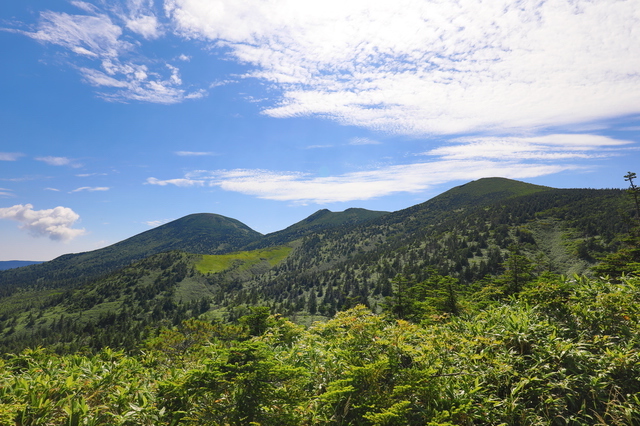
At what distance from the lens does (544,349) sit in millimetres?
6027

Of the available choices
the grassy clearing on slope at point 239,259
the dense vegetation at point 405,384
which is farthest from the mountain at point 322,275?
the dense vegetation at point 405,384

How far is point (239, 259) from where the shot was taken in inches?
6555

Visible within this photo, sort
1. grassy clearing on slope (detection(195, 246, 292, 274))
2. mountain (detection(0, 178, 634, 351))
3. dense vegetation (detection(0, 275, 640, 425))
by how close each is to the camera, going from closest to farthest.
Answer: dense vegetation (detection(0, 275, 640, 425)) < mountain (detection(0, 178, 634, 351)) < grassy clearing on slope (detection(195, 246, 292, 274))

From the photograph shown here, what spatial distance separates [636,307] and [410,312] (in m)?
20.6

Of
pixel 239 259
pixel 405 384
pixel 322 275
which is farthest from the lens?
pixel 239 259

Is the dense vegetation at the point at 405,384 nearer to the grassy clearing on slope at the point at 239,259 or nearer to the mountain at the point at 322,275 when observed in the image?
the mountain at the point at 322,275

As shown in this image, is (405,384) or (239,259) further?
(239,259)

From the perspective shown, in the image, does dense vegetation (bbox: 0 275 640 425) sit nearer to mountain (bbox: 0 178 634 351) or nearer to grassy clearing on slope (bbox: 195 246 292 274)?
mountain (bbox: 0 178 634 351)

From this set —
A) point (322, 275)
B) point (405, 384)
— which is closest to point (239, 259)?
point (322, 275)

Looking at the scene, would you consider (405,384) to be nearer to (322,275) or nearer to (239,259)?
(322,275)

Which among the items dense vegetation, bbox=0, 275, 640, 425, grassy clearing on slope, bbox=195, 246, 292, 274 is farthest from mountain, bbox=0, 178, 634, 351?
dense vegetation, bbox=0, 275, 640, 425

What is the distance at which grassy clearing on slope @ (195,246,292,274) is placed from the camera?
469ft

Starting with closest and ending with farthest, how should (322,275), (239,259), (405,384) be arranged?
1. (405,384)
2. (322,275)
3. (239,259)

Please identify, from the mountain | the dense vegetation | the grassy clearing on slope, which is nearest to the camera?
the dense vegetation
